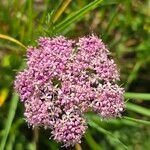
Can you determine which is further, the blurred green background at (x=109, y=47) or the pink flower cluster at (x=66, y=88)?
the blurred green background at (x=109, y=47)

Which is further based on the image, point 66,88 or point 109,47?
point 109,47

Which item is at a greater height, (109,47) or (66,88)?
(109,47)

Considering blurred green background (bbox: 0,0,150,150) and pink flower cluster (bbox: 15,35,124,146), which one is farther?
blurred green background (bbox: 0,0,150,150)

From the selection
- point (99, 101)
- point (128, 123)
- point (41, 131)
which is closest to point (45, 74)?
point (99, 101)

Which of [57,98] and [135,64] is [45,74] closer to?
[57,98]
